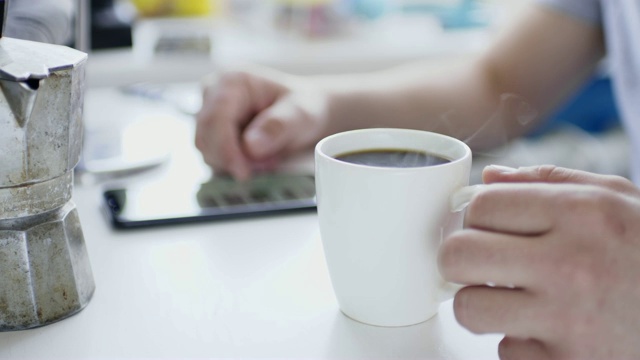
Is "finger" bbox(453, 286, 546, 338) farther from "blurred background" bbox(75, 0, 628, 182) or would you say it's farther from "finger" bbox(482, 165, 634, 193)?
"blurred background" bbox(75, 0, 628, 182)

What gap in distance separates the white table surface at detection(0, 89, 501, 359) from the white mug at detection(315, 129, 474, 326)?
22 millimetres

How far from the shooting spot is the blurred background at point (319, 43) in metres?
1.52

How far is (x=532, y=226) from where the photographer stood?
408mm

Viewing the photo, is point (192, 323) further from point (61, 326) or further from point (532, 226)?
point (532, 226)

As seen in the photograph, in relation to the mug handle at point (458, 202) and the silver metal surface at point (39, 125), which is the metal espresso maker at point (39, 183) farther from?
the mug handle at point (458, 202)

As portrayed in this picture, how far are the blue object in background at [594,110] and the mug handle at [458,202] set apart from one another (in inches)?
49.4

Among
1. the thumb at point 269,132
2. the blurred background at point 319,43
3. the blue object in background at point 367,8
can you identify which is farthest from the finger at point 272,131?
the blue object in background at point 367,8

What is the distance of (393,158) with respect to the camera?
49 centimetres

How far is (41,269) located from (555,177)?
34cm

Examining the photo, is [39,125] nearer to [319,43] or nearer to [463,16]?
[319,43]

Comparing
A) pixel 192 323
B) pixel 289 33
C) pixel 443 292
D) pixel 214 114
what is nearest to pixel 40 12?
pixel 214 114

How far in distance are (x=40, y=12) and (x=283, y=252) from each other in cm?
31

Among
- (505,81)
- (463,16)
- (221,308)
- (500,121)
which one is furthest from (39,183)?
(463,16)

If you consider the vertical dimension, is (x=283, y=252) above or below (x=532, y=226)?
below
